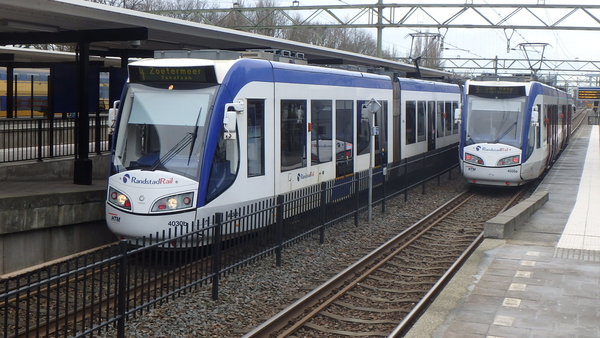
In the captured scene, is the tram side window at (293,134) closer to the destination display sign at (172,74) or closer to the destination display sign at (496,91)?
the destination display sign at (172,74)

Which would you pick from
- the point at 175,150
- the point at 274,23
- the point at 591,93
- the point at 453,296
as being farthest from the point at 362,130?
the point at 591,93

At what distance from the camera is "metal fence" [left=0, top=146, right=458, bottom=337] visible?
6.95 m

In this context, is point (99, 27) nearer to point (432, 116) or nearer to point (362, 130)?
point (362, 130)

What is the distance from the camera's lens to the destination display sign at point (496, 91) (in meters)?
19.1

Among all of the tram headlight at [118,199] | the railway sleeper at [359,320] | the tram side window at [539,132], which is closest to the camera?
the railway sleeper at [359,320]

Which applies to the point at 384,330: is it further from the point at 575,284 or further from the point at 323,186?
the point at 323,186

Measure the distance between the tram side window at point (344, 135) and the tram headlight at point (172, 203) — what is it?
5247 mm

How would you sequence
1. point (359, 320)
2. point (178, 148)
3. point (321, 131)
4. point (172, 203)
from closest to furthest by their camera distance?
point (359, 320)
point (172, 203)
point (178, 148)
point (321, 131)

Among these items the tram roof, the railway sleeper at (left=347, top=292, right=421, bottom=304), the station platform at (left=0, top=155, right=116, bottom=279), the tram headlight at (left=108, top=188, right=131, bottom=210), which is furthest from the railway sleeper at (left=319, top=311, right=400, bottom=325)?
the tram roof

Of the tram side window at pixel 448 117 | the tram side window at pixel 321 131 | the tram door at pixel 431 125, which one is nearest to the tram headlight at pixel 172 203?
the tram side window at pixel 321 131

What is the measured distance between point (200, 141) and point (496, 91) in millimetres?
11306

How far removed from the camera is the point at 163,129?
1068 centimetres

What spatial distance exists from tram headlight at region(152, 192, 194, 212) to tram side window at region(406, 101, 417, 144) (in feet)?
37.1

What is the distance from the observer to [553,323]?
789 cm
